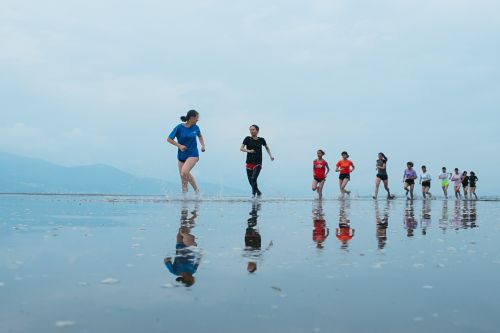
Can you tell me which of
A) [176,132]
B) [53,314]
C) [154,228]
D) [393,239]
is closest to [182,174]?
[176,132]

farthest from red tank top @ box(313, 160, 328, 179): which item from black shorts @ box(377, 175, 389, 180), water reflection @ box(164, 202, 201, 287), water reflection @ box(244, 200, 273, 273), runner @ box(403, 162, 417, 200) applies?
water reflection @ box(164, 202, 201, 287)

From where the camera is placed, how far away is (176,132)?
1433cm

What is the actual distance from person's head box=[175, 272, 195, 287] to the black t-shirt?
13.2 m

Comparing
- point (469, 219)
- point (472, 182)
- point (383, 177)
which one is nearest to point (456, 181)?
point (472, 182)

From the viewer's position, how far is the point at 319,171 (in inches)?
803

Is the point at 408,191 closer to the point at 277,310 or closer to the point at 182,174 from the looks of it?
the point at 182,174

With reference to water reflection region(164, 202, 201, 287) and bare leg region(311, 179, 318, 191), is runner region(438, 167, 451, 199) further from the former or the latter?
water reflection region(164, 202, 201, 287)

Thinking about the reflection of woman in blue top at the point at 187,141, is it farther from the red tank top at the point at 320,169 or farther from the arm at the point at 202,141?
the red tank top at the point at 320,169

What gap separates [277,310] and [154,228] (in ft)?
13.8

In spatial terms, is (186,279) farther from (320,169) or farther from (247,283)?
(320,169)

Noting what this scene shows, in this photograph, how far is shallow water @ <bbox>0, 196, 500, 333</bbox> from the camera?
2.45 m

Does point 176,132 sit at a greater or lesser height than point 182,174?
greater

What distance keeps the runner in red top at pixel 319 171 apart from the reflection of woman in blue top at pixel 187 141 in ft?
22.9

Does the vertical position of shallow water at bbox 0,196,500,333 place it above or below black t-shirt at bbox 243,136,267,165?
below
